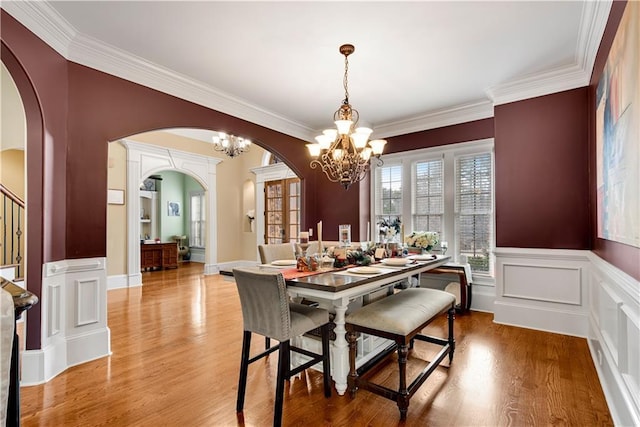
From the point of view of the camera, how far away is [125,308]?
452 centimetres

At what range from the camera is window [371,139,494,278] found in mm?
4422

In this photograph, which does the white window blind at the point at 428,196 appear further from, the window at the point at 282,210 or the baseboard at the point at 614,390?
the window at the point at 282,210

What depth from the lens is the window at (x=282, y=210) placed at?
7.42 meters

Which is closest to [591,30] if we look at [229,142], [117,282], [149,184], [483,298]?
[483,298]

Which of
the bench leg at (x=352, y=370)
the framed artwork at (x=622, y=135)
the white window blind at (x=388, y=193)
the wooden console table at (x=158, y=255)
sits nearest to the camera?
the framed artwork at (x=622, y=135)

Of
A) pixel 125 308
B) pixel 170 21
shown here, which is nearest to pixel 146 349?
pixel 125 308

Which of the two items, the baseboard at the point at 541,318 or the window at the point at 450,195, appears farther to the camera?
the window at the point at 450,195

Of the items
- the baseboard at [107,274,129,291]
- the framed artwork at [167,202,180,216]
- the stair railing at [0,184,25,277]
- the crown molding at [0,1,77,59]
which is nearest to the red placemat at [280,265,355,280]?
the crown molding at [0,1,77,59]

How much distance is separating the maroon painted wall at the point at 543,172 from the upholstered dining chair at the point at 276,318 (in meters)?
2.80

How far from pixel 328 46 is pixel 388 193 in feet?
9.40

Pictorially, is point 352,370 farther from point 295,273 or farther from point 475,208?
point 475,208

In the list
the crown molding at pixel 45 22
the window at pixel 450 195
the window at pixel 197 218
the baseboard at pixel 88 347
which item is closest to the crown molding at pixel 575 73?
the window at pixel 450 195

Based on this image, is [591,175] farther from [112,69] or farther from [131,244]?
[131,244]

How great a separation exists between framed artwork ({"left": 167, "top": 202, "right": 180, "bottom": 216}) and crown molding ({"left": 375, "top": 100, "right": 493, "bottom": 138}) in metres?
6.98
